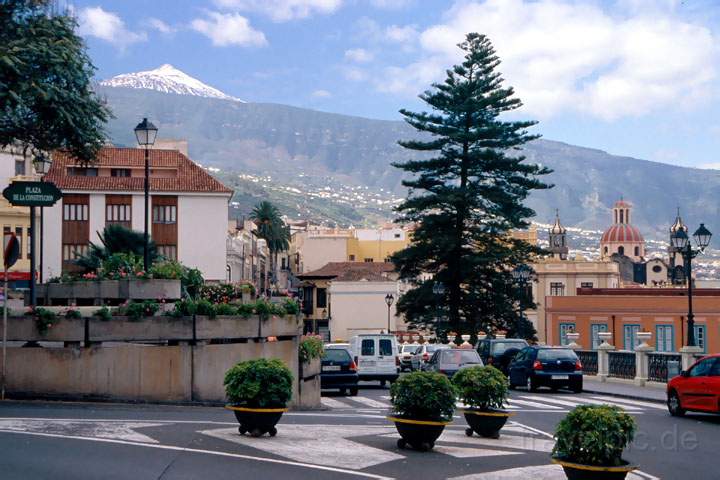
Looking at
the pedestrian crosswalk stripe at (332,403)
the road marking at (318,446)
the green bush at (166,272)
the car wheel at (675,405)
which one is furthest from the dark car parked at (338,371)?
the road marking at (318,446)

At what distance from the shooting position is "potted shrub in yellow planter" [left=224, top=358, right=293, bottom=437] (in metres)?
14.6

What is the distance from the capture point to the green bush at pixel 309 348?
23.7 meters

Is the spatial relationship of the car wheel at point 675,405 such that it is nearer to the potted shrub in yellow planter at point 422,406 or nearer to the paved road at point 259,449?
the paved road at point 259,449

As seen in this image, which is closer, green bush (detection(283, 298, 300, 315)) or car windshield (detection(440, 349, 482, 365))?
green bush (detection(283, 298, 300, 315))

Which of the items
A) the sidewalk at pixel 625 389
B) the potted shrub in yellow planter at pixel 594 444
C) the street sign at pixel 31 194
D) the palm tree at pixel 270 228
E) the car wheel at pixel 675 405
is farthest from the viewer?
the palm tree at pixel 270 228

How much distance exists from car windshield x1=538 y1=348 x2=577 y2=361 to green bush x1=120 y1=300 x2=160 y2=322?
17.8 meters

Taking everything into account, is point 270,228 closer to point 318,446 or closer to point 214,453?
point 318,446

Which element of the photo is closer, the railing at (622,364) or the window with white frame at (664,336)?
the railing at (622,364)

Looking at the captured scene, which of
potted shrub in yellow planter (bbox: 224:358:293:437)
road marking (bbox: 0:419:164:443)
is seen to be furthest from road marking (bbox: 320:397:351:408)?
potted shrub in yellow planter (bbox: 224:358:293:437)

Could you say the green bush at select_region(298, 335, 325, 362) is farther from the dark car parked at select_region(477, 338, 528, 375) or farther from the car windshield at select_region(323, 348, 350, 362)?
the dark car parked at select_region(477, 338, 528, 375)

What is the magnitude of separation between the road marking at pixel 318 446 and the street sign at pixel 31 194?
754 cm

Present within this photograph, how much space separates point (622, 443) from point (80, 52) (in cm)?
1408

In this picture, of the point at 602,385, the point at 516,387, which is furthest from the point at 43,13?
the point at 602,385

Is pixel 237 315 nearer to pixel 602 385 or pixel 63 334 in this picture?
pixel 63 334
